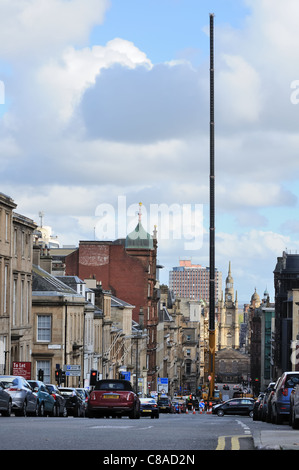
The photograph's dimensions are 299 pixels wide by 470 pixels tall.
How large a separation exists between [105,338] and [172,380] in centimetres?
6939

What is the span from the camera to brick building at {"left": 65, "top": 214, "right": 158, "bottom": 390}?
361 feet

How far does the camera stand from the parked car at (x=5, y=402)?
28.1 m

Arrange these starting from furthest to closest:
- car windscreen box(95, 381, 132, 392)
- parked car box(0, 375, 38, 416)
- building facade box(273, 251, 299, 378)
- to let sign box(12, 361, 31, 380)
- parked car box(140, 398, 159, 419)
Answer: building facade box(273, 251, 299, 378), to let sign box(12, 361, 31, 380), parked car box(140, 398, 159, 419), car windscreen box(95, 381, 132, 392), parked car box(0, 375, 38, 416)

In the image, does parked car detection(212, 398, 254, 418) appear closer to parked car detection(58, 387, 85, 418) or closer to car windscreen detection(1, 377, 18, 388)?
parked car detection(58, 387, 85, 418)

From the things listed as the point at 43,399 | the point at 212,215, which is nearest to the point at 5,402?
the point at 43,399

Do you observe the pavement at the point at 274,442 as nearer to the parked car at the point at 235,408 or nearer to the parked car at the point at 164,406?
the parked car at the point at 235,408

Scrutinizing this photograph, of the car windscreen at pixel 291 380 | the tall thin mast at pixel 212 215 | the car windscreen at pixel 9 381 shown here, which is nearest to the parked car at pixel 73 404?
the car windscreen at pixel 9 381

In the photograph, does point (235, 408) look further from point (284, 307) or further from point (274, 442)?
point (284, 307)

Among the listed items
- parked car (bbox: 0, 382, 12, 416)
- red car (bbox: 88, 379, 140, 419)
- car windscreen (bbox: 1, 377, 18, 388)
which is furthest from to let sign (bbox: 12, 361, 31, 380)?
parked car (bbox: 0, 382, 12, 416)

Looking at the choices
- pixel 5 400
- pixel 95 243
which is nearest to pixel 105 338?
pixel 95 243

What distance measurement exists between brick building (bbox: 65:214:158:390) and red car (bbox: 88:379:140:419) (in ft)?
233

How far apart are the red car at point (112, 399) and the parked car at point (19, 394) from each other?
2386mm
